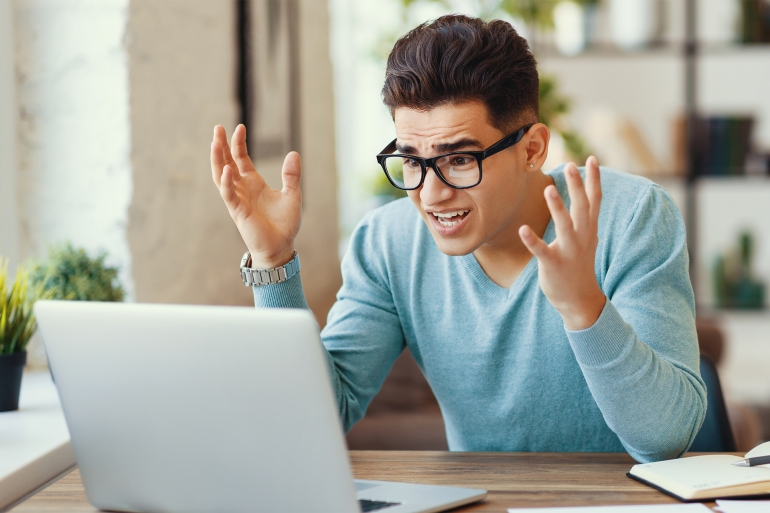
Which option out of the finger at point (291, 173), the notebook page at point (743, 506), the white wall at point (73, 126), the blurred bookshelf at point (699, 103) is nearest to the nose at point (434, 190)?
the finger at point (291, 173)

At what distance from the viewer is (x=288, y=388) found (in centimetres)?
90

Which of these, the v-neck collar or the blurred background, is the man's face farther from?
the blurred background

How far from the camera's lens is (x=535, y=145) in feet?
4.81

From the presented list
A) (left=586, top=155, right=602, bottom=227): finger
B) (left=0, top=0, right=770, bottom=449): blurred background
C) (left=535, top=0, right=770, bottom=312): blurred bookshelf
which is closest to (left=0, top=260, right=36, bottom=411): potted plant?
(left=0, top=0, right=770, bottom=449): blurred background

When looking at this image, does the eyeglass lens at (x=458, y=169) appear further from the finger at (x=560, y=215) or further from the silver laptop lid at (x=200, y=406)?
the silver laptop lid at (x=200, y=406)

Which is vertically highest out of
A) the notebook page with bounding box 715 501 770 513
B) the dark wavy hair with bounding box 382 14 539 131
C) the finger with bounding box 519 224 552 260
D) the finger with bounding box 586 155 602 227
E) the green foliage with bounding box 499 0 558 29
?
the green foliage with bounding box 499 0 558 29

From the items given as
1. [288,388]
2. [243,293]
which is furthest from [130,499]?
[243,293]

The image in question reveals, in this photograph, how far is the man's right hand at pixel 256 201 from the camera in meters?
1.39

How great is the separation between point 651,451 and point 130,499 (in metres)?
0.69

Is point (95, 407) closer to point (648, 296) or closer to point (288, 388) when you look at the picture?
point (288, 388)

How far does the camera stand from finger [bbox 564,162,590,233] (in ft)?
3.53

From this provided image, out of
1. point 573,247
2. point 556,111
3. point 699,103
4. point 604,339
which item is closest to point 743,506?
point 604,339

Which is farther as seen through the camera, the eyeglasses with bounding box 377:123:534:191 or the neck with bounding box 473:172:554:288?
the neck with bounding box 473:172:554:288

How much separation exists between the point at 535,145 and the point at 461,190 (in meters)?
0.16
